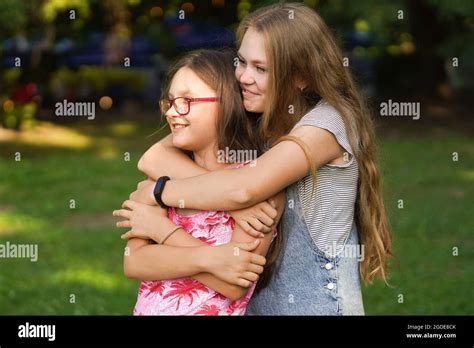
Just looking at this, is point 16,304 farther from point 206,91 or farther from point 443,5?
point 443,5

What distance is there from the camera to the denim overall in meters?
2.60

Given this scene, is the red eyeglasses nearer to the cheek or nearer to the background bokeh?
the cheek

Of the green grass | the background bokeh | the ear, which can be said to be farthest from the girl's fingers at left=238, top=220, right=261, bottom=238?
the green grass

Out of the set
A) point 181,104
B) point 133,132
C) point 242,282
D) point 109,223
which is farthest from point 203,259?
point 133,132

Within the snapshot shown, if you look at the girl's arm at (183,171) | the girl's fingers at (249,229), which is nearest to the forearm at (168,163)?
the girl's arm at (183,171)

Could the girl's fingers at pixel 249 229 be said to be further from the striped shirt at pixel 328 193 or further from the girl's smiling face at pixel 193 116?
the girl's smiling face at pixel 193 116

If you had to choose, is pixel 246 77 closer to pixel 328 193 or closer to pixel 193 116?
pixel 193 116

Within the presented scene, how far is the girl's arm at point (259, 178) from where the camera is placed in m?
2.48

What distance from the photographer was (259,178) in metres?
2.47

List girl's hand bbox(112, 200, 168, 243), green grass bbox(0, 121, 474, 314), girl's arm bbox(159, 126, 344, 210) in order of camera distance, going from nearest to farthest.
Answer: girl's arm bbox(159, 126, 344, 210)
girl's hand bbox(112, 200, 168, 243)
green grass bbox(0, 121, 474, 314)

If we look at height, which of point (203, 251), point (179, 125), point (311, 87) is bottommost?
point (203, 251)

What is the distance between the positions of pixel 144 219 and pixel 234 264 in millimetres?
318

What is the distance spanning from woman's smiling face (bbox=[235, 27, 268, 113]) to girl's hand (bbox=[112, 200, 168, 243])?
1.33 feet
